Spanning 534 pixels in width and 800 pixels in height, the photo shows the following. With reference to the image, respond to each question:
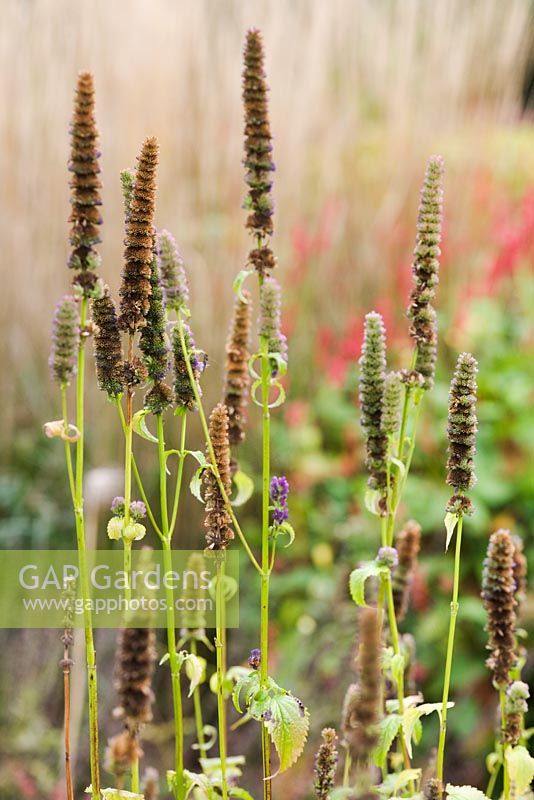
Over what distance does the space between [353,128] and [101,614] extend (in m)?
2.94

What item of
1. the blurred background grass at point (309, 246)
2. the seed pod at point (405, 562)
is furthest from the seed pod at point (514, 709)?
the blurred background grass at point (309, 246)

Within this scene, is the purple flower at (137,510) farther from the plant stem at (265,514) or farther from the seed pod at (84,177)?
the seed pod at (84,177)

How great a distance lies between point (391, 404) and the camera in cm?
139

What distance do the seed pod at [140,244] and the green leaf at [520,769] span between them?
0.79 metres

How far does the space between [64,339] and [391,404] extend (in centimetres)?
45

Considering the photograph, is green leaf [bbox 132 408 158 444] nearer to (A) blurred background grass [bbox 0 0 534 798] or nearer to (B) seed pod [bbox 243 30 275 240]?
(B) seed pod [bbox 243 30 275 240]

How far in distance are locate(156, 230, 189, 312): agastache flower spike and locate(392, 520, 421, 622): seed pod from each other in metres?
0.58

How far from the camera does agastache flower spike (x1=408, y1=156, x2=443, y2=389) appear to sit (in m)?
1.38

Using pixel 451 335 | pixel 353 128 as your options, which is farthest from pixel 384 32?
pixel 451 335

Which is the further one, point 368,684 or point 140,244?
point 140,244

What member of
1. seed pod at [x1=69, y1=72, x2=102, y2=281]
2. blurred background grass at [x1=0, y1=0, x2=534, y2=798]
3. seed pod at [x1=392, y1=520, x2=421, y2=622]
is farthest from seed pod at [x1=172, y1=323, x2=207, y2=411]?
blurred background grass at [x1=0, y1=0, x2=534, y2=798]

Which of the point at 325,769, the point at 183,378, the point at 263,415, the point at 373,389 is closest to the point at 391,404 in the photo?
the point at 373,389

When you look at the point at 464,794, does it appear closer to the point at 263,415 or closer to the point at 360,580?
the point at 360,580

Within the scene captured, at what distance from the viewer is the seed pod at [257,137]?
128 centimetres
